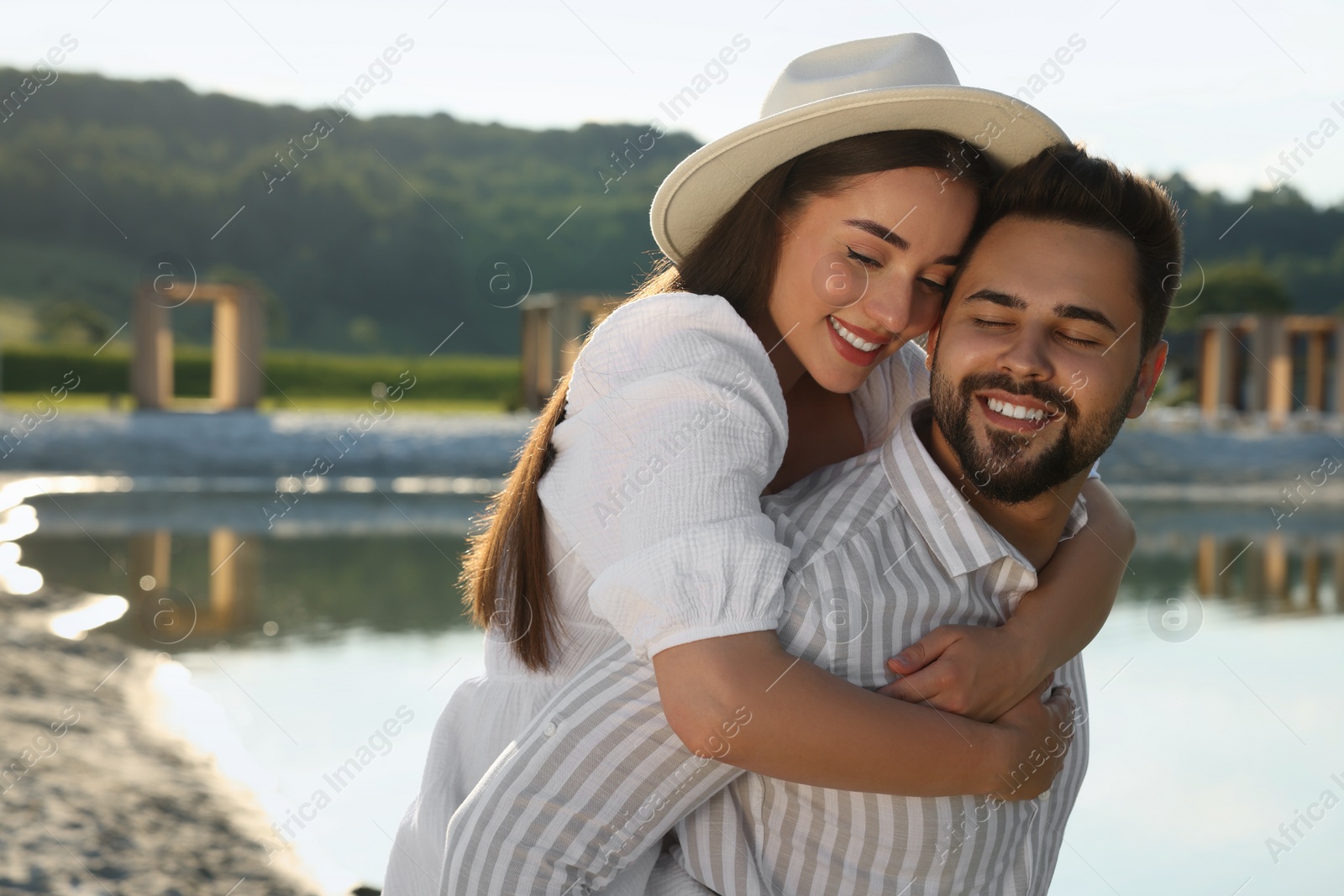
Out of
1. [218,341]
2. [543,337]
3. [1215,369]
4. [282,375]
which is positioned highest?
[282,375]

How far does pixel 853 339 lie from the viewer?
78.2 inches

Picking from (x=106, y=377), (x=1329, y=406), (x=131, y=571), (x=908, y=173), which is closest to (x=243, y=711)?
(x=131, y=571)

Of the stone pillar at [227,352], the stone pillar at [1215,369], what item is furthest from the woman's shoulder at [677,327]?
the stone pillar at [1215,369]

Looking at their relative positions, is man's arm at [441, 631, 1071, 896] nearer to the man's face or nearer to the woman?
the woman

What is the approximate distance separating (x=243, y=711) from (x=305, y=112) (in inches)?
2891

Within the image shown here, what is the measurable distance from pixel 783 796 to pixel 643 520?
369 millimetres

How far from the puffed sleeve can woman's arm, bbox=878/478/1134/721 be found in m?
0.20

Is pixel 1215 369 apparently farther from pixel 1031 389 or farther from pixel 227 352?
pixel 1031 389

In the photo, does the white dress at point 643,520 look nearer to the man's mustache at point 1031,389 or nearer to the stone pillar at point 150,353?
the man's mustache at point 1031,389

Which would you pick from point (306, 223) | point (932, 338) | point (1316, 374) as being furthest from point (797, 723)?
point (306, 223)

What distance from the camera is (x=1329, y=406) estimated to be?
27.5 metres

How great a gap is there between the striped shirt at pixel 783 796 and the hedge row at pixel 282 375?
3693 centimetres

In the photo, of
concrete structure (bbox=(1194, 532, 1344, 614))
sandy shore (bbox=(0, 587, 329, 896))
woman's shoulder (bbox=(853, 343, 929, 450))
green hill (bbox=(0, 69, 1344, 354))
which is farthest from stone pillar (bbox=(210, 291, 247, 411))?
green hill (bbox=(0, 69, 1344, 354))

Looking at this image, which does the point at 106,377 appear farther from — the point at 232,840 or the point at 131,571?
the point at 232,840
